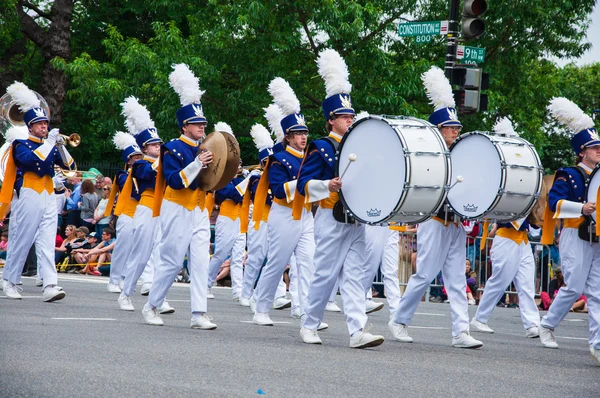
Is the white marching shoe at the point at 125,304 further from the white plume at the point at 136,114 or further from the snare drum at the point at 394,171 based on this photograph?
the snare drum at the point at 394,171

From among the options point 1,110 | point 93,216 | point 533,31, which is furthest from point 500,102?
point 1,110

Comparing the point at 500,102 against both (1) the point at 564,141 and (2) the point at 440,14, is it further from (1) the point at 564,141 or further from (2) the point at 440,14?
(1) the point at 564,141

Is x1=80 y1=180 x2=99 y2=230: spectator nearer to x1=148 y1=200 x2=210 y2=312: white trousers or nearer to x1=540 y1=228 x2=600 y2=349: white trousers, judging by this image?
x1=148 y1=200 x2=210 y2=312: white trousers

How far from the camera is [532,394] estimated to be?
6.95 meters

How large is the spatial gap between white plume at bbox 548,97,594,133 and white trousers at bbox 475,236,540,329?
6.40 ft

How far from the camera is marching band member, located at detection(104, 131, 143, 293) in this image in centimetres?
1488

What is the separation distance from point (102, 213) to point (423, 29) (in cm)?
823

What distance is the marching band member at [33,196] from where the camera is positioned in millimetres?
12500

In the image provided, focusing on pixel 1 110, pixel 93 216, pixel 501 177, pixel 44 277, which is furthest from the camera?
pixel 93 216

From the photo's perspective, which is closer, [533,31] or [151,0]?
[533,31]

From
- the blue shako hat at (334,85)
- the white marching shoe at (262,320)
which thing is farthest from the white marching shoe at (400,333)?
the blue shako hat at (334,85)

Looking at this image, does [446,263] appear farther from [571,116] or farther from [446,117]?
[571,116]

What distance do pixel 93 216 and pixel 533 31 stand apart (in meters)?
10.7

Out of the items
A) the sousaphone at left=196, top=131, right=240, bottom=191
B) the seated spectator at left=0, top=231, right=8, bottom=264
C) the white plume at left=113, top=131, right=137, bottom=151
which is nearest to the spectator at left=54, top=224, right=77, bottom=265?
the seated spectator at left=0, top=231, right=8, bottom=264
